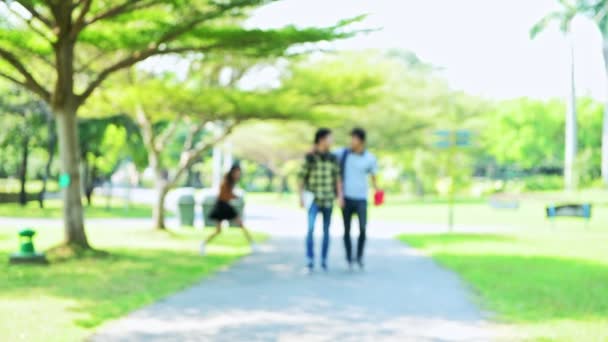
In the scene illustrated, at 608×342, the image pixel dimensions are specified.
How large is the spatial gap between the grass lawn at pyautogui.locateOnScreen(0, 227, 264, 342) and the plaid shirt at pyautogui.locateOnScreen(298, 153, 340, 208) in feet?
5.80

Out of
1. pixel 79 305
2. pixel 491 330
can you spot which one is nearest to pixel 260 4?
pixel 79 305

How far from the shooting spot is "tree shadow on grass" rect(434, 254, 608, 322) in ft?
25.4

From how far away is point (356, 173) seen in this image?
11.0m

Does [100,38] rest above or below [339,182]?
above

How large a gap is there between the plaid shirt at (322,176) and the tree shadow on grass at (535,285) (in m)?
2.08

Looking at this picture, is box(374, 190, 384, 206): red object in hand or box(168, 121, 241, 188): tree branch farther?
box(168, 121, 241, 188): tree branch

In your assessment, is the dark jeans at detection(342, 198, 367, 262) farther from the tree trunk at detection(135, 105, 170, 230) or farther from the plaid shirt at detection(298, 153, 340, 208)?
the tree trunk at detection(135, 105, 170, 230)

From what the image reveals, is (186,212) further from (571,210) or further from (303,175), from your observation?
(303,175)

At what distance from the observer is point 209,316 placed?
716 cm

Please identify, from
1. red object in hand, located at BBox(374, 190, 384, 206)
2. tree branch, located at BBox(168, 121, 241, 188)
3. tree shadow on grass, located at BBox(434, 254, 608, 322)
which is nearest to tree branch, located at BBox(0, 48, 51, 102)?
red object in hand, located at BBox(374, 190, 384, 206)

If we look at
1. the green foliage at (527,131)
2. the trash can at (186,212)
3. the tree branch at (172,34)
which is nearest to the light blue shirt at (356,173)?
the tree branch at (172,34)

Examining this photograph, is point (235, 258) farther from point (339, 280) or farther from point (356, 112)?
point (356, 112)

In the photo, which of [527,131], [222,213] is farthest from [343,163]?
[527,131]

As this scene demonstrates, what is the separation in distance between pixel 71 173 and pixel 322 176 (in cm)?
411
